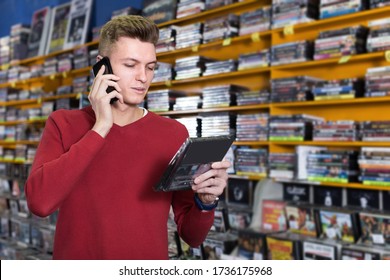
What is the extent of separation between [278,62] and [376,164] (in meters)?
0.95

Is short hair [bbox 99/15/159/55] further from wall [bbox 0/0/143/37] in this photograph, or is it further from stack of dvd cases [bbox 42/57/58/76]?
stack of dvd cases [bbox 42/57/58/76]

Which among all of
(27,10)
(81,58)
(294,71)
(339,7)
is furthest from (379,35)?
(27,10)

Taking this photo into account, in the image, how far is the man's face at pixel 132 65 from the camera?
1269 millimetres

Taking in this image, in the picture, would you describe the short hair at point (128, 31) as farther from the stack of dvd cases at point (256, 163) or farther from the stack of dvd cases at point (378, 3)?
the stack of dvd cases at point (256, 163)

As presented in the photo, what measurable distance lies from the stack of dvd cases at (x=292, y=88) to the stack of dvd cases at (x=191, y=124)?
1746 millimetres

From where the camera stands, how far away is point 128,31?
128 centimetres

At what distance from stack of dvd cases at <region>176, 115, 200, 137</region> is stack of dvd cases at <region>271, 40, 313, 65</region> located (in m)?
1.82

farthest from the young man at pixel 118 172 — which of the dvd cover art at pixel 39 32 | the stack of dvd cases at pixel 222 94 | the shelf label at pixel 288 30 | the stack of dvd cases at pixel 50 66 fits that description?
the dvd cover art at pixel 39 32

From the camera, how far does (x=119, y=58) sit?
128cm

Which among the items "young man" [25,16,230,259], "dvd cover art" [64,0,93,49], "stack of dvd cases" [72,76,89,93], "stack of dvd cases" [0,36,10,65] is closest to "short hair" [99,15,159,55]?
"young man" [25,16,230,259]

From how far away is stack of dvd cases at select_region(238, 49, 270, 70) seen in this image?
3572mm

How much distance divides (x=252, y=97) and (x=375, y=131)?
0.93 m
